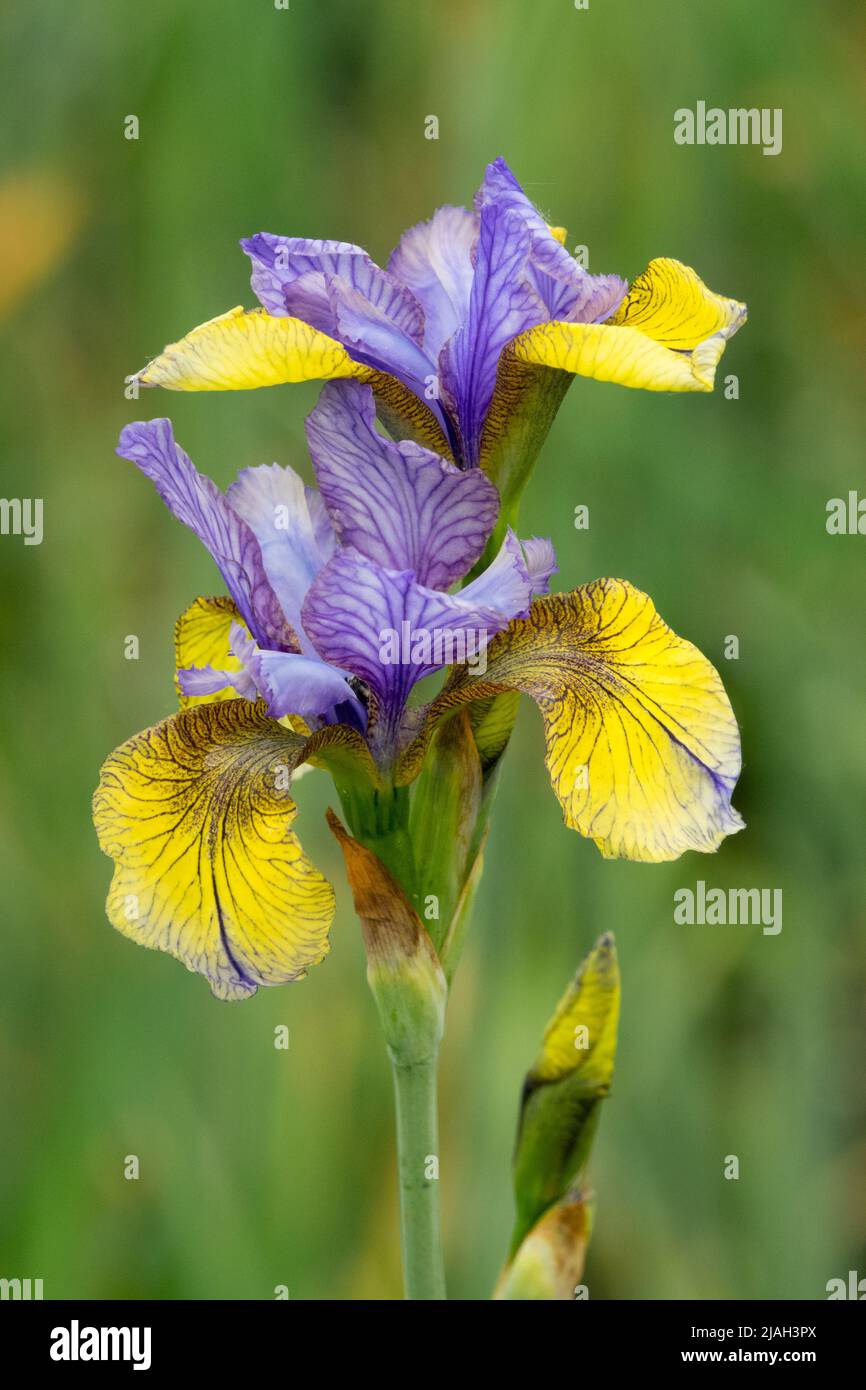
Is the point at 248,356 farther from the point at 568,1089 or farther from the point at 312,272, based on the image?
the point at 568,1089

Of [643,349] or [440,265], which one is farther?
[440,265]

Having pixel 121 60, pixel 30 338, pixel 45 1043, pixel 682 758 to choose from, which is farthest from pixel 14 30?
pixel 682 758

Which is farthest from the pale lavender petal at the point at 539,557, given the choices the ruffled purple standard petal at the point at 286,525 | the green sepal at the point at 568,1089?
the green sepal at the point at 568,1089

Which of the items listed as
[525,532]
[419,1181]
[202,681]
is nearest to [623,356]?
[202,681]

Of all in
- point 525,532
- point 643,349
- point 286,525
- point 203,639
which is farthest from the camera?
point 525,532

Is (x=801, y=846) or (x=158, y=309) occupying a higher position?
(x=158, y=309)
